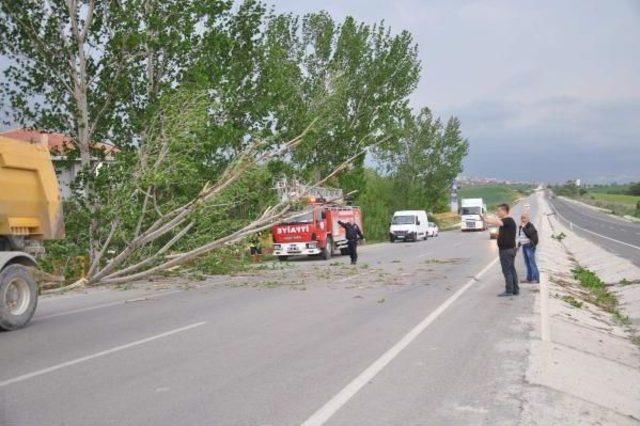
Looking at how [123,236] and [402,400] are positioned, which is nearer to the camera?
[402,400]

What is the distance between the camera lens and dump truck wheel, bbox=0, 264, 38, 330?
9.74m

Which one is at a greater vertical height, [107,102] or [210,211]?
[107,102]

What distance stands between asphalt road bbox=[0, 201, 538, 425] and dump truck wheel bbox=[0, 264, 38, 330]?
0.26 metres

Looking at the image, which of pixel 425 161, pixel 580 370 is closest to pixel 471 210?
pixel 425 161

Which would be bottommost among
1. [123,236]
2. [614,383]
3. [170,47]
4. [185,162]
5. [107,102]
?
[614,383]

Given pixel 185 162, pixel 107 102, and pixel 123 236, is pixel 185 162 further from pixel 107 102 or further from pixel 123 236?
pixel 107 102

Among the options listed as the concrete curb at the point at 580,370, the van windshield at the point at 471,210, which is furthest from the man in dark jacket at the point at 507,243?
the van windshield at the point at 471,210

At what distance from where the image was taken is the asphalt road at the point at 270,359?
18.1 ft

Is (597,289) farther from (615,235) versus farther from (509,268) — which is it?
(615,235)

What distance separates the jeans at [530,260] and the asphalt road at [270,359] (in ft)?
4.11

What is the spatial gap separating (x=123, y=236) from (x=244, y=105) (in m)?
7.63

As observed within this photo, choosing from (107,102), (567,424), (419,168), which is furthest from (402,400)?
(419,168)

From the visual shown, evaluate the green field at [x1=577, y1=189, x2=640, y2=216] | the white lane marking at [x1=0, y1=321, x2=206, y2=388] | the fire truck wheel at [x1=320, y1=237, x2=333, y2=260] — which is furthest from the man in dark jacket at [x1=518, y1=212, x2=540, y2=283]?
the green field at [x1=577, y1=189, x2=640, y2=216]

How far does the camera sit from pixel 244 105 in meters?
22.1
